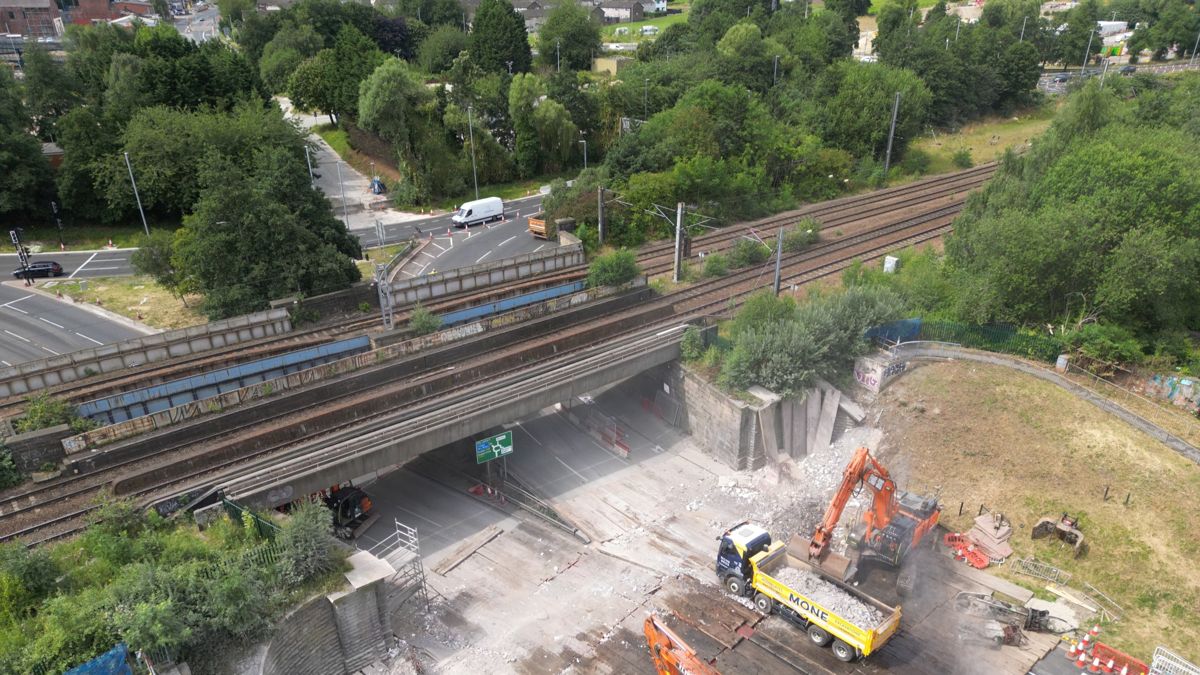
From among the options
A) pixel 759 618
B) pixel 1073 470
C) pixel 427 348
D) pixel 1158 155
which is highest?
pixel 1158 155

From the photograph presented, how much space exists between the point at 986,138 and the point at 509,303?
72486 millimetres

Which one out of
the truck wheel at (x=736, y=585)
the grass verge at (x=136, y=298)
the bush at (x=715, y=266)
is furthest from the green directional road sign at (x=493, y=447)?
the grass verge at (x=136, y=298)

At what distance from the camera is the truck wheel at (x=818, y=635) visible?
24.1 meters

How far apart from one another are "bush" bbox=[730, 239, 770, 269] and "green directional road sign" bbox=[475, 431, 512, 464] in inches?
994

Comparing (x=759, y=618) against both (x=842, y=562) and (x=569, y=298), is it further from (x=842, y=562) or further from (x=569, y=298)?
(x=569, y=298)

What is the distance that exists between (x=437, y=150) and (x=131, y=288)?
1151 inches

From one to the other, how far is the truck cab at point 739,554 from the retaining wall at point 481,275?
23.4 meters

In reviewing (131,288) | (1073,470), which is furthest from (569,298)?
(131,288)

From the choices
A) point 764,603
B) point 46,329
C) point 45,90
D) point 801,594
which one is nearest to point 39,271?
point 46,329

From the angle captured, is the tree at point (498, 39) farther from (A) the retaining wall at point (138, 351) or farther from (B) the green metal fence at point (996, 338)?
(B) the green metal fence at point (996, 338)

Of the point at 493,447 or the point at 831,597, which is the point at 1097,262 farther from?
the point at 493,447

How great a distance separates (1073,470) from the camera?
30.0 m

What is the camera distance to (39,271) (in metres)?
51.9

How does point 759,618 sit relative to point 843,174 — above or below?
below
